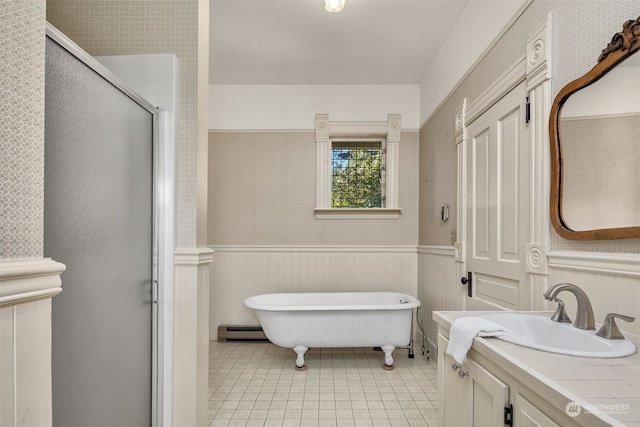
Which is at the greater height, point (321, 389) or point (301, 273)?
point (301, 273)

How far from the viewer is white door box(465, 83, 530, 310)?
5.74ft

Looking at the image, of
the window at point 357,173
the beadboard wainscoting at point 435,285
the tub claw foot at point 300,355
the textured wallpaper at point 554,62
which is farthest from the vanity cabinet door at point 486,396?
the window at point 357,173

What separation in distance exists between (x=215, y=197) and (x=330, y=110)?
1.60m

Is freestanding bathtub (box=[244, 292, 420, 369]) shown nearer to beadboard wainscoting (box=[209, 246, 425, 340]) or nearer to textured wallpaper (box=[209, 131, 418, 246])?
beadboard wainscoting (box=[209, 246, 425, 340])

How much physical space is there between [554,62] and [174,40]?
180 cm

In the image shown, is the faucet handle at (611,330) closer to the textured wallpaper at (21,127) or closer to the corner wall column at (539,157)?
the corner wall column at (539,157)

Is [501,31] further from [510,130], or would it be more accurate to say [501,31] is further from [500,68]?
[510,130]

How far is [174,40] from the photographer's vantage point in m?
1.76

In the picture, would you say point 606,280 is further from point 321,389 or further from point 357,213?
point 357,213

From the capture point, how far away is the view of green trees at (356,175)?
12.7ft

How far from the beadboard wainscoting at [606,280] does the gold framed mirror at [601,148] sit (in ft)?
0.26

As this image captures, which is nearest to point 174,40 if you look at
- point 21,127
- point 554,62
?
point 21,127

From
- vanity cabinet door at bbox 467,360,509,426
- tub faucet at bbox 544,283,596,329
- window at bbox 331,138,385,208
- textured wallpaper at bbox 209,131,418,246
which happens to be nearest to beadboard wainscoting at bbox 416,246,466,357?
textured wallpaper at bbox 209,131,418,246

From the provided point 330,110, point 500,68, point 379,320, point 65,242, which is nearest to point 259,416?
point 379,320
